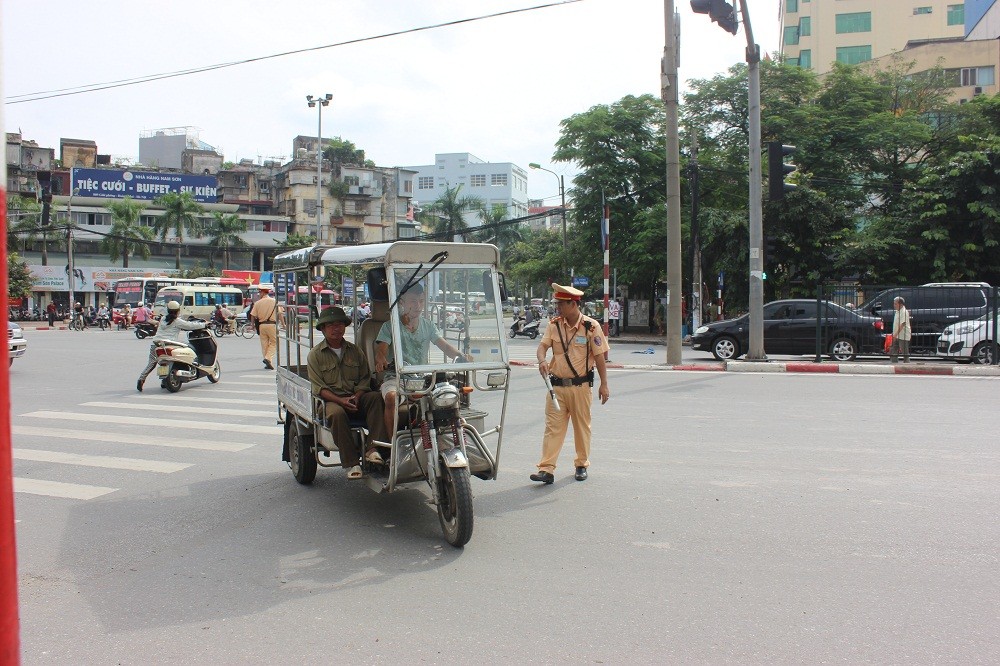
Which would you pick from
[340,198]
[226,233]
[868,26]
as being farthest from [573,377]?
[340,198]

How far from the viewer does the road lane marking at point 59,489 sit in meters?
6.45

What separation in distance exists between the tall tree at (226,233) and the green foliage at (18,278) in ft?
45.6

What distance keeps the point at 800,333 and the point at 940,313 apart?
3014mm

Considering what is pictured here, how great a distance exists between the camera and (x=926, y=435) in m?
8.40

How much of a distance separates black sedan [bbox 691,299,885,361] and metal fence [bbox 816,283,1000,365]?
150mm

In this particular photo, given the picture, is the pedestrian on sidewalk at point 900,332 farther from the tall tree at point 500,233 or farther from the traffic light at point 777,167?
the tall tree at point 500,233

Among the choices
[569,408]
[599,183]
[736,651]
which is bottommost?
[736,651]

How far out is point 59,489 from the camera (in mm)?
6629

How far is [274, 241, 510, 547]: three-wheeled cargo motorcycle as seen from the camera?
503 centimetres

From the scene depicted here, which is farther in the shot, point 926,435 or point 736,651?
point 926,435

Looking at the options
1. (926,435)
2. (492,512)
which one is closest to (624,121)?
(926,435)

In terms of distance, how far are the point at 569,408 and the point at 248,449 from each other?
367cm

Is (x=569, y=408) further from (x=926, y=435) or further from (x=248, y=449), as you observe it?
(x=926, y=435)

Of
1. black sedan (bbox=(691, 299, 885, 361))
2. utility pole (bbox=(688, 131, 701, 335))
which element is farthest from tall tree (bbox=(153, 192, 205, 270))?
black sedan (bbox=(691, 299, 885, 361))
